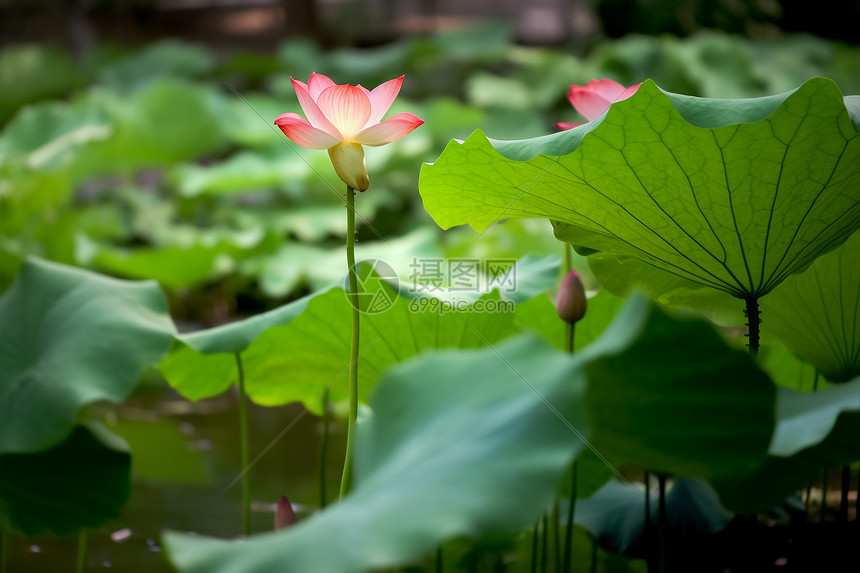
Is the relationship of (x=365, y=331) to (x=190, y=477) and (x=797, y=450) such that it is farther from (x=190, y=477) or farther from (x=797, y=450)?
(x=190, y=477)

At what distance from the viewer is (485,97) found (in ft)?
11.6

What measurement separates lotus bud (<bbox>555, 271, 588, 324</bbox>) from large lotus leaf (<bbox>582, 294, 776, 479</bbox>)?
0.51 ft

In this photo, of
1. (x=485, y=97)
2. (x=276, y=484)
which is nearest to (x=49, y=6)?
(x=485, y=97)

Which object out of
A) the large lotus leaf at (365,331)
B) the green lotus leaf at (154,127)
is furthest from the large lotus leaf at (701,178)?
the green lotus leaf at (154,127)

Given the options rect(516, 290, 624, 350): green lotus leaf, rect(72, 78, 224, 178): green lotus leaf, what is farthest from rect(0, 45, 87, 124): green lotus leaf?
rect(516, 290, 624, 350): green lotus leaf

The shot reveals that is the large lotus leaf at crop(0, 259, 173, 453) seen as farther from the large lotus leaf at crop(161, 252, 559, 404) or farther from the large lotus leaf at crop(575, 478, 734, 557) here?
the large lotus leaf at crop(575, 478, 734, 557)

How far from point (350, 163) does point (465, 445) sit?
29 cm

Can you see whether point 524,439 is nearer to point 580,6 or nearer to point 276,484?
point 276,484

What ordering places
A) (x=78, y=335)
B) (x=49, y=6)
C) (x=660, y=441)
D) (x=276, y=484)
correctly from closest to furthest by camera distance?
(x=660, y=441) < (x=78, y=335) < (x=276, y=484) < (x=49, y=6)

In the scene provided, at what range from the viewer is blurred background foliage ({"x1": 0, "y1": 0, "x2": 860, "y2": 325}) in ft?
8.23

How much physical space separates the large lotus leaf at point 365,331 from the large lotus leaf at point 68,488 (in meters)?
0.15

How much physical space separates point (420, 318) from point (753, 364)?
1.17ft

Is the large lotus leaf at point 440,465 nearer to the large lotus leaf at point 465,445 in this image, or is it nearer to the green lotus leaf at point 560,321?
the large lotus leaf at point 465,445

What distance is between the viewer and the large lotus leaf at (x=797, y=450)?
58 cm
